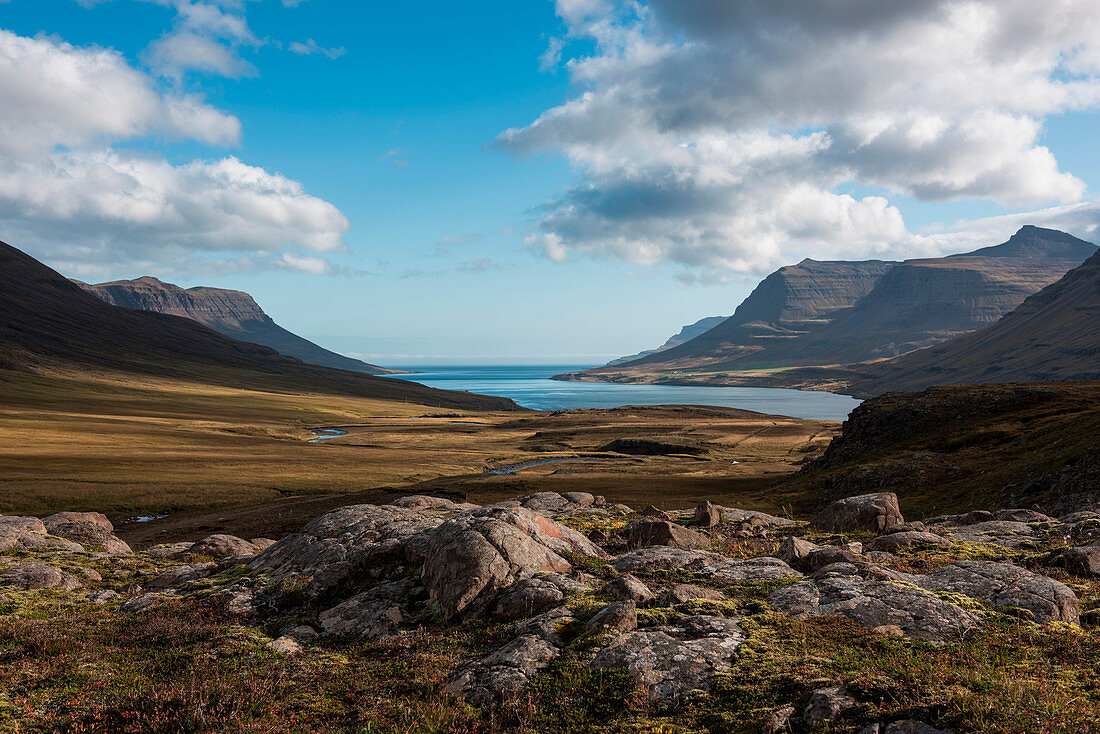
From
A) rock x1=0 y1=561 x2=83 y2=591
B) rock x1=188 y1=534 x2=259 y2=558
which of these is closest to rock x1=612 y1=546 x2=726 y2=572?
rock x1=188 y1=534 x2=259 y2=558

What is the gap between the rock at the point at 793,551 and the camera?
18.6 meters

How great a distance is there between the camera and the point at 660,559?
18.7m

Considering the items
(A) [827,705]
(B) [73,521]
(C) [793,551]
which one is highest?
(A) [827,705]

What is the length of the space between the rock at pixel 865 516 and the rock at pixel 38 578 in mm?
32255

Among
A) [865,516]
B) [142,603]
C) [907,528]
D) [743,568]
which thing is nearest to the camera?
[743,568]

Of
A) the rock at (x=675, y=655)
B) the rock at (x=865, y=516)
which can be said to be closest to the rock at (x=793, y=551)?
the rock at (x=675, y=655)

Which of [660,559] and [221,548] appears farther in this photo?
[221,548]

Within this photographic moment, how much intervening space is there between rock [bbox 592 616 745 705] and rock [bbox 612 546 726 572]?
4.80 metres

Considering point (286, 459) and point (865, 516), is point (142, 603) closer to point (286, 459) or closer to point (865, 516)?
point (865, 516)

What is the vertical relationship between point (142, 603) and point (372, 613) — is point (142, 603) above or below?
below

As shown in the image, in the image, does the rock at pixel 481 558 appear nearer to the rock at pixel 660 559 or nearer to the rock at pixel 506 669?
the rock at pixel 660 559

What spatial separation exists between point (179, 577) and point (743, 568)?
20902 mm

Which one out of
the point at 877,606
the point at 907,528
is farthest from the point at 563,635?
the point at 907,528

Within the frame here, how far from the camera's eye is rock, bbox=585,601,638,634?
1315 cm
